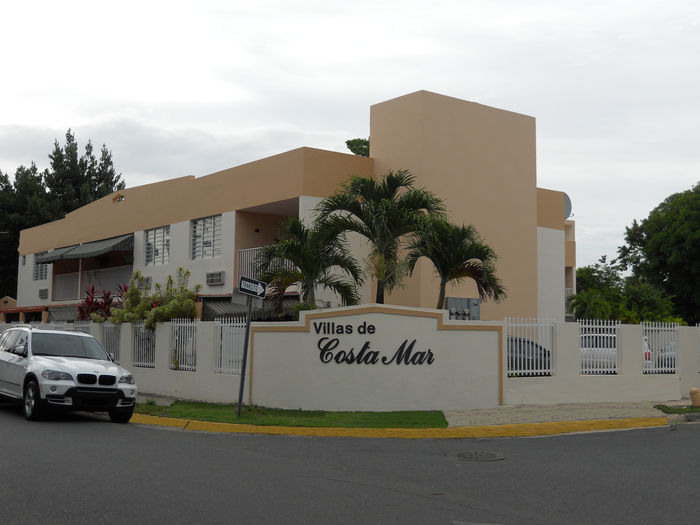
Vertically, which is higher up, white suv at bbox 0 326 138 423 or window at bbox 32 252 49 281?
window at bbox 32 252 49 281

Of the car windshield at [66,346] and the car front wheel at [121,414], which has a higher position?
the car windshield at [66,346]

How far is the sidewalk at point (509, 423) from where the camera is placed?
511 inches

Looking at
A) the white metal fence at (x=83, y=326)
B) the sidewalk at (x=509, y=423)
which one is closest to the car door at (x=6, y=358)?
the sidewalk at (x=509, y=423)

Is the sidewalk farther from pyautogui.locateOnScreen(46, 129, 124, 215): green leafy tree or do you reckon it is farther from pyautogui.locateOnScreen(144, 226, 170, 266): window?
pyautogui.locateOnScreen(46, 129, 124, 215): green leafy tree

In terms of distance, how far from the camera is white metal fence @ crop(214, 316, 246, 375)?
17.1 meters

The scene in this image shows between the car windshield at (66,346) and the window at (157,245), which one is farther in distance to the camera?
the window at (157,245)

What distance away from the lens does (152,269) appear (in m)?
29.1

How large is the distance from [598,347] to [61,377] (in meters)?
11.4

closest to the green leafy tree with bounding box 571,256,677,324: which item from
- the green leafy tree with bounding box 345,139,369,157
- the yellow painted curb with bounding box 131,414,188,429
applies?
the green leafy tree with bounding box 345,139,369,157

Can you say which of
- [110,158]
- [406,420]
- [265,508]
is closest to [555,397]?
[406,420]

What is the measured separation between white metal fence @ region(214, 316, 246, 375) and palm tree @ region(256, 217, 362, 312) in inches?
56.8

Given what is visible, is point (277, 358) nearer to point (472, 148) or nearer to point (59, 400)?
point (59, 400)

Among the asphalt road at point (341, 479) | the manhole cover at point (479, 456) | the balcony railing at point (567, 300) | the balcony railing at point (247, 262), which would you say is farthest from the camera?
the balcony railing at point (567, 300)

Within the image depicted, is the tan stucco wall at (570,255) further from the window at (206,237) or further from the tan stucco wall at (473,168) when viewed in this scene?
the window at (206,237)
